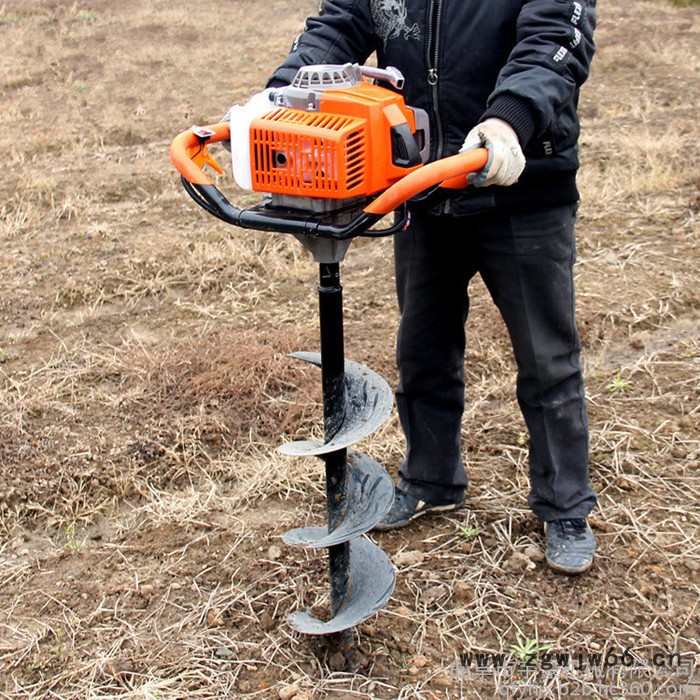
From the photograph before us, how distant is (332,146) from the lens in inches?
72.5

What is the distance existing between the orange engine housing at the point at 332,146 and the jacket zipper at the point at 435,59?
0.44 meters

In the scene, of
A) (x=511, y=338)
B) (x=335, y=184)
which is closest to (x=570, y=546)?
(x=511, y=338)

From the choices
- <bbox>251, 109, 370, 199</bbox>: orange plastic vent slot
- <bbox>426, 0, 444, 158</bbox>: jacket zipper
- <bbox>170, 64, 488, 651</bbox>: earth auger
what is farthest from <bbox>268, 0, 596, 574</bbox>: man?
<bbox>251, 109, 370, 199</bbox>: orange plastic vent slot

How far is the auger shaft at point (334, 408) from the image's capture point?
2158mm

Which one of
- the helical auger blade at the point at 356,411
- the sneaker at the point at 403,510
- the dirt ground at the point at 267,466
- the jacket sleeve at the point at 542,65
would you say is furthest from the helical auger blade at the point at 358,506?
the jacket sleeve at the point at 542,65

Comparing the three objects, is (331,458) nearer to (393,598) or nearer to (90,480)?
(393,598)

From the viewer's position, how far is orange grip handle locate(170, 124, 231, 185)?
2.07 metres

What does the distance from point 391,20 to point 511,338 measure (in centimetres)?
91

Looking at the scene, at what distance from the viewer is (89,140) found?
7.74 meters

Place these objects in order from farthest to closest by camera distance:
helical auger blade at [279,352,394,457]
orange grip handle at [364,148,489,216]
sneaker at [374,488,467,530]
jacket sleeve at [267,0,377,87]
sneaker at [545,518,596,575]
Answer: sneaker at [374,488,467,530]
sneaker at [545,518,596,575]
jacket sleeve at [267,0,377,87]
helical auger blade at [279,352,394,457]
orange grip handle at [364,148,489,216]

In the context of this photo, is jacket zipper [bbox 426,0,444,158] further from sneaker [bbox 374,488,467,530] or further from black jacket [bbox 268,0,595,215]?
sneaker [bbox 374,488,467,530]

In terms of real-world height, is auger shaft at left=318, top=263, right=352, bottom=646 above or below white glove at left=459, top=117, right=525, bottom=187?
below

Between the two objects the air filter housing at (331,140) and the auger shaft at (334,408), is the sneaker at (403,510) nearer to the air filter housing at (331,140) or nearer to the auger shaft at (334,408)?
the auger shaft at (334,408)

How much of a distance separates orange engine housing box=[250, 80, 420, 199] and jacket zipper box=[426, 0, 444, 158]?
44 centimetres
